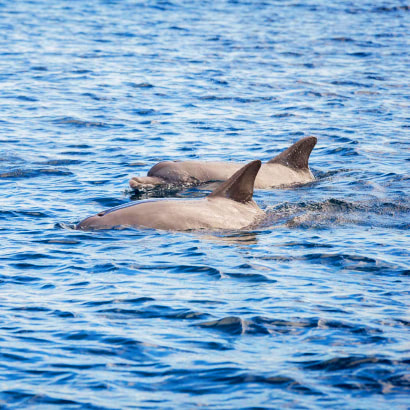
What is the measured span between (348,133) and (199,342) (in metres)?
14.8

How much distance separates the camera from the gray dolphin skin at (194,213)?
13781 millimetres

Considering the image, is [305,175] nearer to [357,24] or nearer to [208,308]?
[208,308]

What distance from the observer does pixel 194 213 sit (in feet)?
45.6

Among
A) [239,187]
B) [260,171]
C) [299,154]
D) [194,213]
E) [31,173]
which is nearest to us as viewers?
[194,213]

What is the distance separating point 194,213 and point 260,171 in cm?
449

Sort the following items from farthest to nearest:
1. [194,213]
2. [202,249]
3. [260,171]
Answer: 1. [260,171]
2. [194,213]
3. [202,249]

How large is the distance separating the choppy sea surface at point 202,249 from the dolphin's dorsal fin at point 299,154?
2.70ft

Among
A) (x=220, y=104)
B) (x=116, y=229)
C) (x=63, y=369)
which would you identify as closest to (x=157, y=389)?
(x=63, y=369)

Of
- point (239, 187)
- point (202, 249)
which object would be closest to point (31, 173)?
point (239, 187)

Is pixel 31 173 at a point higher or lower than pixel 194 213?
lower

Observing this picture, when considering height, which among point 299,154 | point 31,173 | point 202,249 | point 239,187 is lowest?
point 31,173

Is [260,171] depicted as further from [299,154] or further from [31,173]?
[31,173]

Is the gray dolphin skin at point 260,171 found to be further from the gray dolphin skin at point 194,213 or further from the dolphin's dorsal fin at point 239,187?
the gray dolphin skin at point 194,213

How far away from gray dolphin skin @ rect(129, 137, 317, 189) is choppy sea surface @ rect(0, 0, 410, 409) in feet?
2.22
